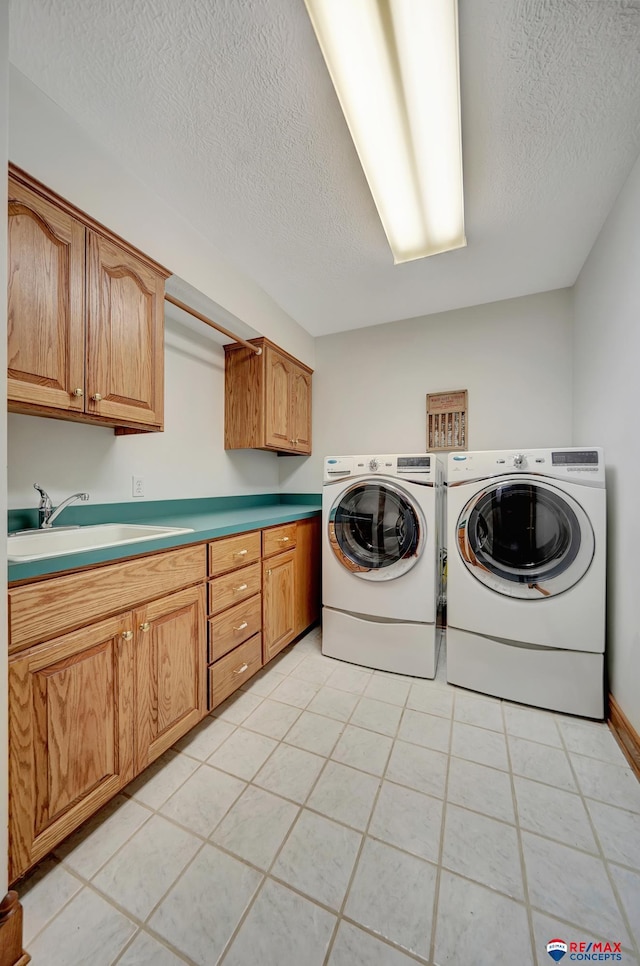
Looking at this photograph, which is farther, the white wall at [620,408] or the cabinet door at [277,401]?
the cabinet door at [277,401]

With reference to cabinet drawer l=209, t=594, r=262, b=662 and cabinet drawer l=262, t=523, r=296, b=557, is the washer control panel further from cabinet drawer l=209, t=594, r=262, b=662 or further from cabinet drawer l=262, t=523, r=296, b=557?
cabinet drawer l=209, t=594, r=262, b=662

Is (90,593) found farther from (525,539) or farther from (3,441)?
(525,539)

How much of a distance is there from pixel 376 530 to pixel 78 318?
1792 millimetres

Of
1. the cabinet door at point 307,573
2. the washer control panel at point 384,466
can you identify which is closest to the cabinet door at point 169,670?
the cabinet door at point 307,573

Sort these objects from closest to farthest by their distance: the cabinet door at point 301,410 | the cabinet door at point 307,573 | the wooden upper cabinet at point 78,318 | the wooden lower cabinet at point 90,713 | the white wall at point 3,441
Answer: the white wall at point 3,441 → the wooden lower cabinet at point 90,713 → the wooden upper cabinet at point 78,318 → the cabinet door at point 307,573 → the cabinet door at point 301,410

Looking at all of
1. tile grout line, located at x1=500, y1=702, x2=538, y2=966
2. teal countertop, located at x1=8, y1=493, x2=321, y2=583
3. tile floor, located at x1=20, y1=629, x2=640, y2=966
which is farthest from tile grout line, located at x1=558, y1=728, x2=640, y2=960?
teal countertop, located at x1=8, y1=493, x2=321, y2=583

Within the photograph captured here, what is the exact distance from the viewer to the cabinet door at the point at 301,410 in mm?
2939

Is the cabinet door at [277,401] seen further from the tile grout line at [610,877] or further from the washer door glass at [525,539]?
the tile grout line at [610,877]

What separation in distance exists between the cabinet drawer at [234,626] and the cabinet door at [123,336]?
0.97 meters

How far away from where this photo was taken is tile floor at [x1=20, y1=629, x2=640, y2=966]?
879 mm

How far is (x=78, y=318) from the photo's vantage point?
131 cm

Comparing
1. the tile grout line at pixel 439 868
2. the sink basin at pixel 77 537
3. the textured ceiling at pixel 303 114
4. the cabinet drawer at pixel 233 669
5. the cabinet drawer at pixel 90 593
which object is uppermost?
A: the textured ceiling at pixel 303 114

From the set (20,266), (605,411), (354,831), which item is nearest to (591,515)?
(605,411)

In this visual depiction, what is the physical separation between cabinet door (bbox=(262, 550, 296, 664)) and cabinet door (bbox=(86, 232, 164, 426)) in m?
1.04
